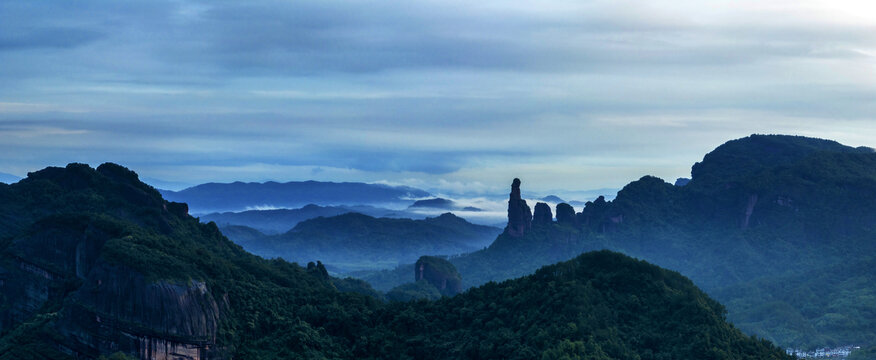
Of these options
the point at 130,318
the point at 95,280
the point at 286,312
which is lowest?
the point at 286,312

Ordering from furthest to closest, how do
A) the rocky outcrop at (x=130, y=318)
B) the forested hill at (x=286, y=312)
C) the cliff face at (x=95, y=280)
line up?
the forested hill at (x=286, y=312) < the cliff face at (x=95, y=280) < the rocky outcrop at (x=130, y=318)

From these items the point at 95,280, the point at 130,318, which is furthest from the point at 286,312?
the point at 95,280

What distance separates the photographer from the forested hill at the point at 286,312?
225 ft

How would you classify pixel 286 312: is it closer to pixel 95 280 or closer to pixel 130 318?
pixel 130 318

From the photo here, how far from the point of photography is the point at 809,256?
199625mm

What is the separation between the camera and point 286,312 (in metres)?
83.8

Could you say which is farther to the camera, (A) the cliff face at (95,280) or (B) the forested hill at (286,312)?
(B) the forested hill at (286,312)

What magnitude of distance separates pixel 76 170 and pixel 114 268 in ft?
163

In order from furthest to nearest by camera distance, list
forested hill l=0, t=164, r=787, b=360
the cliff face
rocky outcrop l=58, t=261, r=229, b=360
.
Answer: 1. forested hill l=0, t=164, r=787, b=360
2. the cliff face
3. rocky outcrop l=58, t=261, r=229, b=360

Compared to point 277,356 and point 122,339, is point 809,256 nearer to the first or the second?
point 277,356

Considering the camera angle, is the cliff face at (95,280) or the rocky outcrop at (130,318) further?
the cliff face at (95,280)

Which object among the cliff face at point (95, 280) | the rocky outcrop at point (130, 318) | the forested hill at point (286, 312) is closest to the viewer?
the rocky outcrop at point (130, 318)

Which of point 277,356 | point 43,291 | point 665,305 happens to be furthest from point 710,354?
point 43,291

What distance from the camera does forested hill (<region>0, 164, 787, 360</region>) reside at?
68.6 metres
